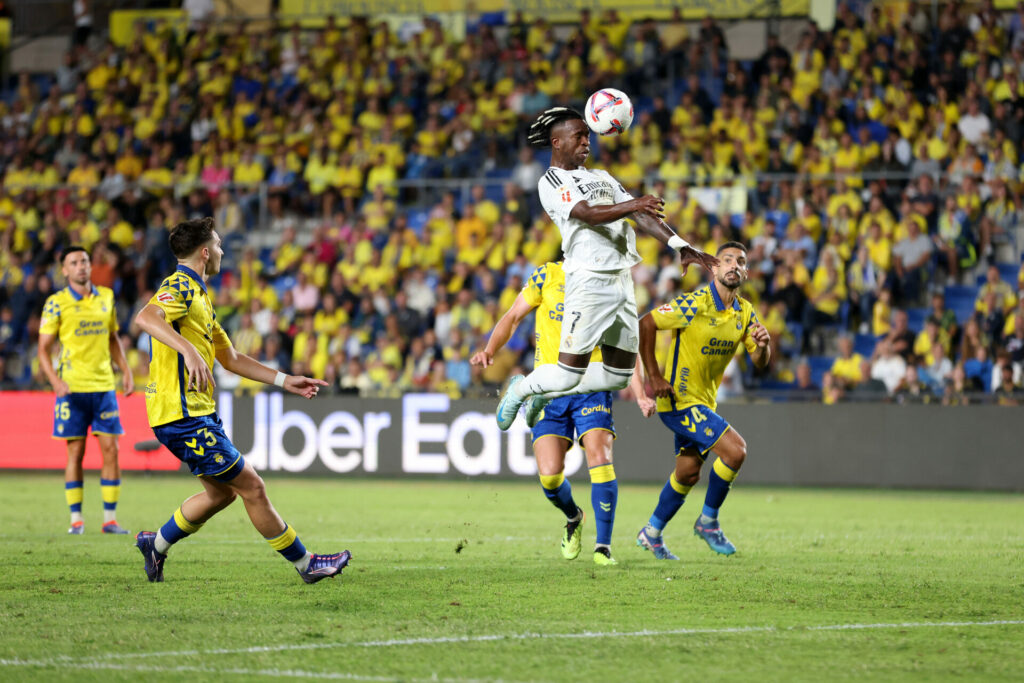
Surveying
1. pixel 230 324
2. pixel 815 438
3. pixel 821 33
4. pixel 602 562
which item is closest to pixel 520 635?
pixel 602 562

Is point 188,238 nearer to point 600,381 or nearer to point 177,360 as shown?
point 177,360

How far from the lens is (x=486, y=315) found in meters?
20.5

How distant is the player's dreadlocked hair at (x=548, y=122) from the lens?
859 centimetres

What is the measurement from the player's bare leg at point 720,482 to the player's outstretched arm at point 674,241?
205 cm

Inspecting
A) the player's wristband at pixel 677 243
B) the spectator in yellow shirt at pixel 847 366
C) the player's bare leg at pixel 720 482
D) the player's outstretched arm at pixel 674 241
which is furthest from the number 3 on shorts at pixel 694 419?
the spectator in yellow shirt at pixel 847 366

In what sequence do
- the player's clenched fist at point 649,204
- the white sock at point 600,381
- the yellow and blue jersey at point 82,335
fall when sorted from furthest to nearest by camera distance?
the yellow and blue jersey at point 82,335 → the white sock at point 600,381 → the player's clenched fist at point 649,204

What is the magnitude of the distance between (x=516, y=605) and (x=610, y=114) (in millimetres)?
2988

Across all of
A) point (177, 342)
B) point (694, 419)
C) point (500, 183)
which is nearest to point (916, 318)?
point (500, 183)

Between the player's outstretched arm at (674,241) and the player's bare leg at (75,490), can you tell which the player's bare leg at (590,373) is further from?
the player's bare leg at (75,490)

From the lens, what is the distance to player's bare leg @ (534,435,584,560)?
9.64m

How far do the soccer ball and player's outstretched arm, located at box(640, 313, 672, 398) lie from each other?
187 centimetres

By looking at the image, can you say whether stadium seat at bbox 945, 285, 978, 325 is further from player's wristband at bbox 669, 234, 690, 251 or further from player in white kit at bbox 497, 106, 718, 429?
player's wristband at bbox 669, 234, 690, 251

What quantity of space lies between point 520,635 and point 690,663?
37.9 inches

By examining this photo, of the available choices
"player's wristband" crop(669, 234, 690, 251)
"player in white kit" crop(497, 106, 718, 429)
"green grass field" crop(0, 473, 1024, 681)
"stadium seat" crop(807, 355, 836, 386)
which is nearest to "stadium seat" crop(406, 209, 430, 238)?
"stadium seat" crop(807, 355, 836, 386)
